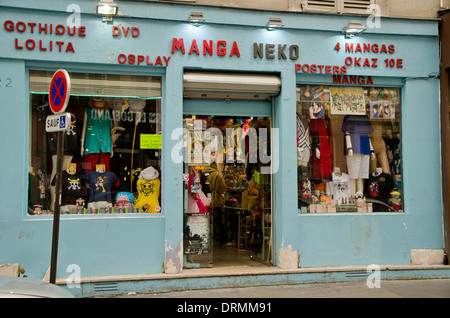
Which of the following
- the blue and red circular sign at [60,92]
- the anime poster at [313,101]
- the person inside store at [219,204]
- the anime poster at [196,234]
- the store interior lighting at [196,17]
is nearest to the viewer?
the blue and red circular sign at [60,92]

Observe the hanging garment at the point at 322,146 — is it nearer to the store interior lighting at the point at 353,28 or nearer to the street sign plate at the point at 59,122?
the store interior lighting at the point at 353,28

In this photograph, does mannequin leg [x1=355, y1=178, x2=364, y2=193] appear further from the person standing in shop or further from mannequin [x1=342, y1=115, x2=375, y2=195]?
the person standing in shop

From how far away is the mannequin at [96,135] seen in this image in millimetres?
8445

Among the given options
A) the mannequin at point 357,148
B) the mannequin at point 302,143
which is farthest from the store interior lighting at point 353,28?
the mannequin at point 302,143

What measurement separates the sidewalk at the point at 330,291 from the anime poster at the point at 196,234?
0.97 metres

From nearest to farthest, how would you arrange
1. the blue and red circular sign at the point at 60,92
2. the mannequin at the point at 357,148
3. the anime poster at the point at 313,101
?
the blue and red circular sign at the point at 60,92
the anime poster at the point at 313,101
the mannequin at the point at 357,148

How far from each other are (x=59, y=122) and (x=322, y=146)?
520 centimetres

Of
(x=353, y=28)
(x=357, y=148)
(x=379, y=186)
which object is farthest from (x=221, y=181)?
(x=353, y=28)

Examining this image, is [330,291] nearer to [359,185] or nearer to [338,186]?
[338,186]

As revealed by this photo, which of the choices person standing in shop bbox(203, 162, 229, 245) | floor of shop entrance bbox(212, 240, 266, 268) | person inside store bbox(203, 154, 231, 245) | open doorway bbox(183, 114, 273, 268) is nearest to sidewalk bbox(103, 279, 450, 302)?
open doorway bbox(183, 114, 273, 268)

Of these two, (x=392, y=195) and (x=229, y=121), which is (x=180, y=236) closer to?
(x=229, y=121)

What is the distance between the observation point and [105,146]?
28.0ft
